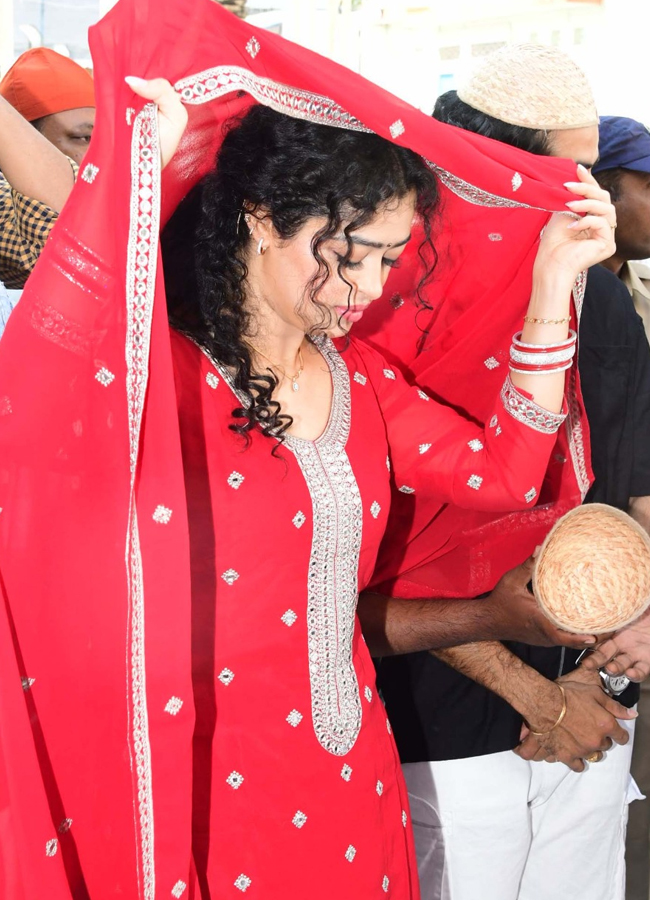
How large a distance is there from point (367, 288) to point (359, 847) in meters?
0.79

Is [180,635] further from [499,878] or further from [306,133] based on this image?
[499,878]

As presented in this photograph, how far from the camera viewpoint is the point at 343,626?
1405mm

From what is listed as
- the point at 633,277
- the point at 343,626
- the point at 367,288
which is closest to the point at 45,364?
the point at 367,288

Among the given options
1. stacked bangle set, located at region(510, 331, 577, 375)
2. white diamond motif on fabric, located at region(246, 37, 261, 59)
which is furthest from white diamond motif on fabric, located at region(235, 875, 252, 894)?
white diamond motif on fabric, located at region(246, 37, 261, 59)

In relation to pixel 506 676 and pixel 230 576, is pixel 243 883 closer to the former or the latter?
pixel 230 576

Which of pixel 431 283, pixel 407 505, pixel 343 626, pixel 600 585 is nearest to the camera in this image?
pixel 343 626

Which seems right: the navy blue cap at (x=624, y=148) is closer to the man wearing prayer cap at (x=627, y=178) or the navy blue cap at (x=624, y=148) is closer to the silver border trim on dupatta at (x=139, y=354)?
the man wearing prayer cap at (x=627, y=178)

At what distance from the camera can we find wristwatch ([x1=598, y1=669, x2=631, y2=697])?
2064mm

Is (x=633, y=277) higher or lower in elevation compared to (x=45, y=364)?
lower

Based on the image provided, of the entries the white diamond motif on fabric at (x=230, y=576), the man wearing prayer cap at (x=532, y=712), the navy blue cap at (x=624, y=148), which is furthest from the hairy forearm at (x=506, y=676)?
the navy blue cap at (x=624, y=148)

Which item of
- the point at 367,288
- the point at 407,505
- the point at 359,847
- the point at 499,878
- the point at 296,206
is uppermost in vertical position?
the point at 296,206

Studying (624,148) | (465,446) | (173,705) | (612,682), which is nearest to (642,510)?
(612,682)

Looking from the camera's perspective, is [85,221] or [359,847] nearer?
[85,221]

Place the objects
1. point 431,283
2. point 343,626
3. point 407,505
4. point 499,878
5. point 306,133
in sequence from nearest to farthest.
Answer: point 306,133
point 343,626
point 431,283
point 407,505
point 499,878
